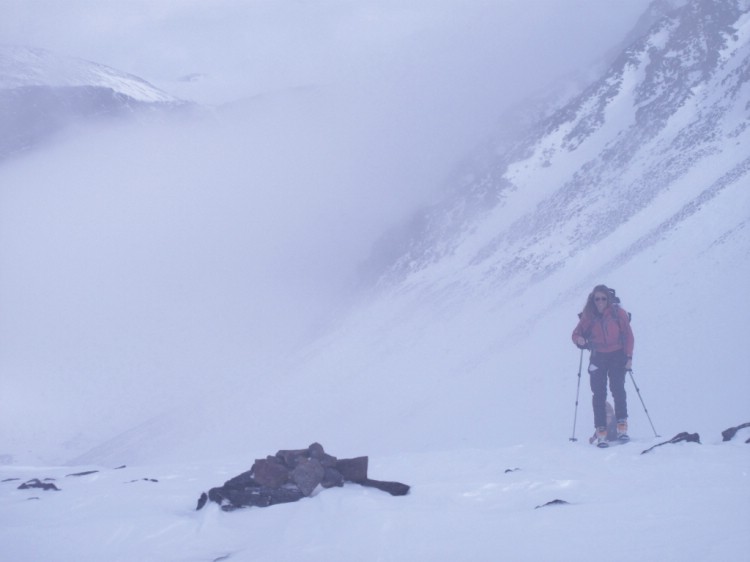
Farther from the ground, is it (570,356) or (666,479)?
(570,356)

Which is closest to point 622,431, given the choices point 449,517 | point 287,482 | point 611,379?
point 611,379

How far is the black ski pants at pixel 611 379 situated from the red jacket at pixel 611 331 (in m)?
0.13

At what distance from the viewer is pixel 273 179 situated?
182000 mm

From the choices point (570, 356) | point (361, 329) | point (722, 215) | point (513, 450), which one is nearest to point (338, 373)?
point (361, 329)

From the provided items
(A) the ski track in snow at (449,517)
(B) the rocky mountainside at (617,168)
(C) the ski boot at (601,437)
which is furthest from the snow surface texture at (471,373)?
(C) the ski boot at (601,437)

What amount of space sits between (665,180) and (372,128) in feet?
504

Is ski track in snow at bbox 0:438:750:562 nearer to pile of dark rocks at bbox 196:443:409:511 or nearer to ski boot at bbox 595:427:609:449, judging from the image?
pile of dark rocks at bbox 196:443:409:511

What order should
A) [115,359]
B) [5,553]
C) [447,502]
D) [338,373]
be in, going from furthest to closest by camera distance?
1. [115,359]
2. [338,373]
3. [447,502]
4. [5,553]

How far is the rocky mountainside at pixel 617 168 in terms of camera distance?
3622 cm

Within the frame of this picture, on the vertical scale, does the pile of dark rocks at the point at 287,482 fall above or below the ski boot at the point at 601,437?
below

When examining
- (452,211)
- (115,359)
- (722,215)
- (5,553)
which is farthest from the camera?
(115,359)

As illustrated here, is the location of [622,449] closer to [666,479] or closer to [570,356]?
[666,479]

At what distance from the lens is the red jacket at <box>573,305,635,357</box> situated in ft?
38.3

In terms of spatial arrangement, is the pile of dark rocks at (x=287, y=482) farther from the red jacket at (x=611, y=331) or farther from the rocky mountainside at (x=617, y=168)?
the rocky mountainside at (x=617, y=168)
